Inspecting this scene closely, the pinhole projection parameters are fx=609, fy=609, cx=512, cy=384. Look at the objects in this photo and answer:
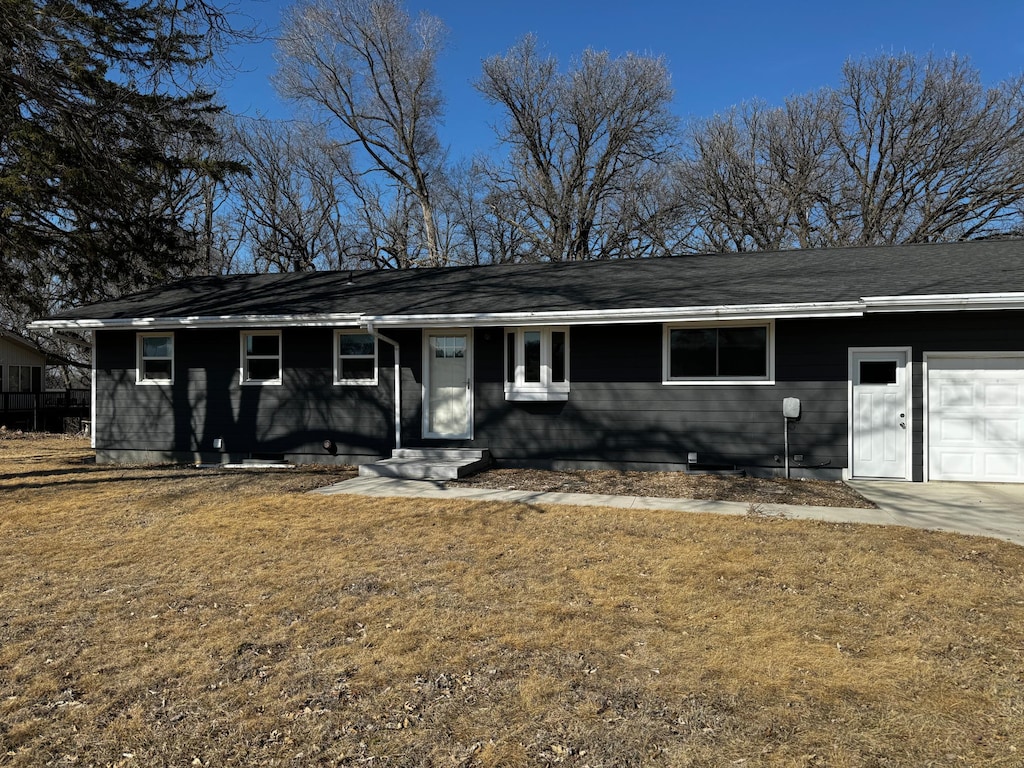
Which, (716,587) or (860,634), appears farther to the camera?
(716,587)

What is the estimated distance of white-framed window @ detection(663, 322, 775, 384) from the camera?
9.27 meters

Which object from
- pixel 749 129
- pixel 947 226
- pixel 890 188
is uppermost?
pixel 749 129

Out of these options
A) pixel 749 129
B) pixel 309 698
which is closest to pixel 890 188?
pixel 749 129

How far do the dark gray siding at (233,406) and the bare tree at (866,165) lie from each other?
60.4 ft

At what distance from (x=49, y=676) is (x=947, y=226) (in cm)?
2553

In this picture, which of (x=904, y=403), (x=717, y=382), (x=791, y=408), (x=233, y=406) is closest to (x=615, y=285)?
(x=717, y=382)

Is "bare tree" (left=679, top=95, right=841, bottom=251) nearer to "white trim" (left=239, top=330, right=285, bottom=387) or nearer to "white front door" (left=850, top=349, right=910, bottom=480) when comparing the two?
"white front door" (left=850, top=349, right=910, bottom=480)

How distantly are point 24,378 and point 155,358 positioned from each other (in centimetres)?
1897

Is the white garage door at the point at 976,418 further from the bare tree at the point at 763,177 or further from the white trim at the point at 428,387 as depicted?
the bare tree at the point at 763,177

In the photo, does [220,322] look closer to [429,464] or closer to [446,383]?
[446,383]

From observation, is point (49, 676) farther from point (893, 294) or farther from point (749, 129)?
point (749, 129)

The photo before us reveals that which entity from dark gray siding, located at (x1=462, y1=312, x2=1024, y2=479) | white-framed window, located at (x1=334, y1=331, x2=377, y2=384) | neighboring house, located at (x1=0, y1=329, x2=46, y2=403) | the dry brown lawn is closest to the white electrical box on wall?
dark gray siding, located at (x1=462, y1=312, x2=1024, y2=479)

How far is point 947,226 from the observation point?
2072 cm

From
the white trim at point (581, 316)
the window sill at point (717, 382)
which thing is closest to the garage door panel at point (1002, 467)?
the white trim at point (581, 316)
